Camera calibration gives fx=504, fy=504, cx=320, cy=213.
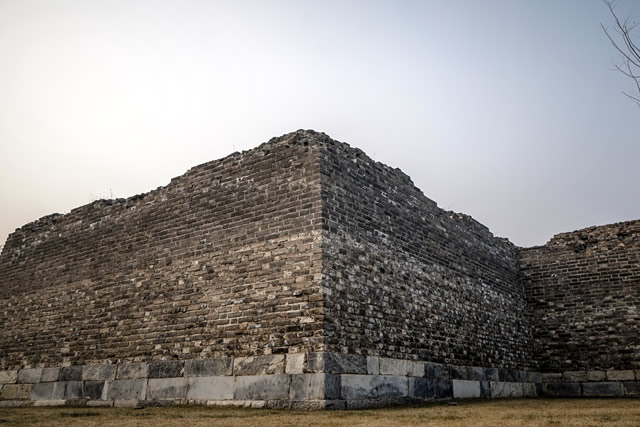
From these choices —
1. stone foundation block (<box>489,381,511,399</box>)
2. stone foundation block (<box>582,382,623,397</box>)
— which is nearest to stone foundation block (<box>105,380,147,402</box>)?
stone foundation block (<box>489,381,511,399</box>)

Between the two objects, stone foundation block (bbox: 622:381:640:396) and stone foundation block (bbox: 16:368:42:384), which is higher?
stone foundation block (bbox: 16:368:42:384)

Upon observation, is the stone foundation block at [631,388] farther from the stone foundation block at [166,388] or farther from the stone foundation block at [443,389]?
the stone foundation block at [166,388]

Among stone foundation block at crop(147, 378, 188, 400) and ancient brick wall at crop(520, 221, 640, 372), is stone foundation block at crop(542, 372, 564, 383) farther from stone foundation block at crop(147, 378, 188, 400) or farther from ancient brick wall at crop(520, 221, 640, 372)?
stone foundation block at crop(147, 378, 188, 400)

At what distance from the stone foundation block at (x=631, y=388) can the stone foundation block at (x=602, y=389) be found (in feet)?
0.38

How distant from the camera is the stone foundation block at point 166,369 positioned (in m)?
9.15

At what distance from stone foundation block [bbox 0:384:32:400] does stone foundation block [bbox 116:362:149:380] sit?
314cm

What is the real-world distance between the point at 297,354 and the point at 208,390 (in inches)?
73.2

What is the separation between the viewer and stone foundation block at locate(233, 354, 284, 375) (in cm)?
803

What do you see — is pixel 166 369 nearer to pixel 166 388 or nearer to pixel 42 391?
pixel 166 388

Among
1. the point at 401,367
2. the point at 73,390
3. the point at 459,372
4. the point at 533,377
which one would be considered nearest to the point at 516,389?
the point at 533,377

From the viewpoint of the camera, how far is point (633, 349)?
1341cm

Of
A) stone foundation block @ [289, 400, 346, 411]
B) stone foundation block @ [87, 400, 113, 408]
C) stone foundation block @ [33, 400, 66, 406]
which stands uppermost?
stone foundation block @ [289, 400, 346, 411]

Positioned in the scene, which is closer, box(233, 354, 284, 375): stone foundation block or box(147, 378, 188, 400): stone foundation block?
box(233, 354, 284, 375): stone foundation block

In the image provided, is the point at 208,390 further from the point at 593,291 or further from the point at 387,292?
the point at 593,291
